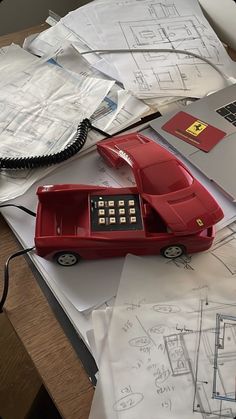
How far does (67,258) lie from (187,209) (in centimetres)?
16

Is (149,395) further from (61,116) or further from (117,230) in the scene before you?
(61,116)

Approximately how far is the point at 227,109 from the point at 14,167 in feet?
1.22

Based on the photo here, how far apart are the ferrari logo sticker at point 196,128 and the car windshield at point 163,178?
134mm

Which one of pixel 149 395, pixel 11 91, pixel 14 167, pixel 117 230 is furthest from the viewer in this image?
pixel 11 91

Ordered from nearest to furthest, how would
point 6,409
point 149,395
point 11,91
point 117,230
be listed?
point 149,395, point 117,230, point 11,91, point 6,409

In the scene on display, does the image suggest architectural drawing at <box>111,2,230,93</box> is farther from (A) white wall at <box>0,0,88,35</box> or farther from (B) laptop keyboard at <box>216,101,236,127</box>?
(A) white wall at <box>0,0,88,35</box>

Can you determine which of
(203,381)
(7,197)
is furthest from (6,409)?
(203,381)

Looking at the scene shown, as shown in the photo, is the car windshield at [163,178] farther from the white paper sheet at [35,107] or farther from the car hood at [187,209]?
the white paper sheet at [35,107]

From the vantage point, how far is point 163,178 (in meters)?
0.68

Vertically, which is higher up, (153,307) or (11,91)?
(11,91)

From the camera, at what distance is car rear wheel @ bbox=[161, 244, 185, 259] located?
637mm

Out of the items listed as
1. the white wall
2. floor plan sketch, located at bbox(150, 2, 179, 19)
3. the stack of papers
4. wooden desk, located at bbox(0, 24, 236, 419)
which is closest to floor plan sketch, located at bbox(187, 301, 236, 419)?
wooden desk, located at bbox(0, 24, 236, 419)

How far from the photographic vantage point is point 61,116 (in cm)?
85

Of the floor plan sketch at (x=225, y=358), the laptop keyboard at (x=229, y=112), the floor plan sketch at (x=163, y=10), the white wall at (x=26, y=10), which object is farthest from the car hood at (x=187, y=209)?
the white wall at (x=26, y=10)
